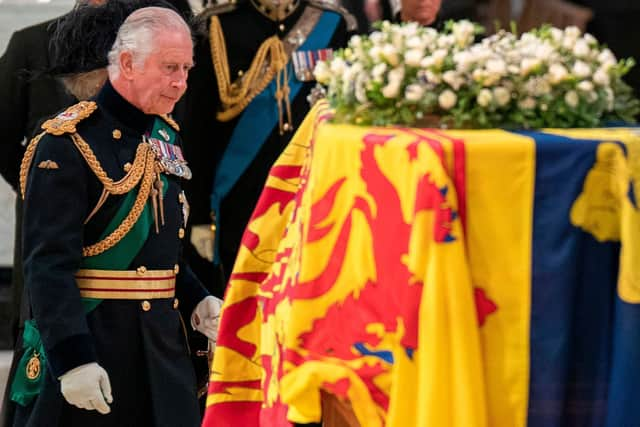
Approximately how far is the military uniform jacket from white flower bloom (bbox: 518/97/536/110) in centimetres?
108

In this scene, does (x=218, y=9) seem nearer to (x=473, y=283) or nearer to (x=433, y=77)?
(x=433, y=77)

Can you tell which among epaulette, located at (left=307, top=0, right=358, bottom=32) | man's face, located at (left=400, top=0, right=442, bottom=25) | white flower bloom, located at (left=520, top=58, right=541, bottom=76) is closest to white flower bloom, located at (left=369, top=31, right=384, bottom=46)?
white flower bloom, located at (left=520, top=58, right=541, bottom=76)

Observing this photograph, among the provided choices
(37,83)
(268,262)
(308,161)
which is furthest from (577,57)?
(37,83)

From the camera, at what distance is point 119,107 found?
2.76 m

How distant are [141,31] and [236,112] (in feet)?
3.88

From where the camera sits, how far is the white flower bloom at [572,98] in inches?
75.0

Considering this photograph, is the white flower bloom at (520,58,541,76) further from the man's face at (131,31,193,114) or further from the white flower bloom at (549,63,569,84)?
the man's face at (131,31,193,114)

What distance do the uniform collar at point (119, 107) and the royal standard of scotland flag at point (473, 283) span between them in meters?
0.97

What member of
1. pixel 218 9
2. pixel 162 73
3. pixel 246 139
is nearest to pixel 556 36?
pixel 162 73

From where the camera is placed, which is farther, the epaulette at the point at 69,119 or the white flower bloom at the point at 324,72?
the epaulette at the point at 69,119

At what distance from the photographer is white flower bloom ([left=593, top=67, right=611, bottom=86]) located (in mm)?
1933

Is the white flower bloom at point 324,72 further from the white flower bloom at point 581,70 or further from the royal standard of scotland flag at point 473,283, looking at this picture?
the white flower bloom at point 581,70

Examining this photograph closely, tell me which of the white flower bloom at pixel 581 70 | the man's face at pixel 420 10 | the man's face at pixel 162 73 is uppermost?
the white flower bloom at pixel 581 70

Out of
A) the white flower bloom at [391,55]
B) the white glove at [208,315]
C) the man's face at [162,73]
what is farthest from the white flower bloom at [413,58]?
the white glove at [208,315]
